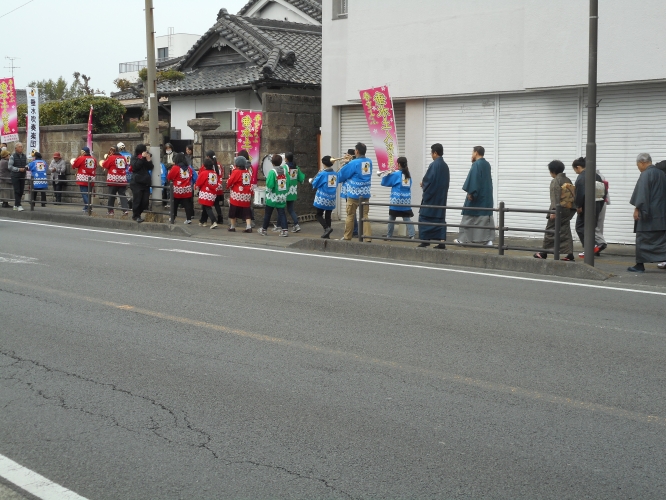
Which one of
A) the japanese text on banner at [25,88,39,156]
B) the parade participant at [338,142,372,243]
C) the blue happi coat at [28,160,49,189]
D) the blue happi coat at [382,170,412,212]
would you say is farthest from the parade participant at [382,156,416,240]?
the japanese text on banner at [25,88,39,156]

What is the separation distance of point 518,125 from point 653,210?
17.3 feet

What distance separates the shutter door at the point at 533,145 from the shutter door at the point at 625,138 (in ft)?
1.49

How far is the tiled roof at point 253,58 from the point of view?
1039 inches

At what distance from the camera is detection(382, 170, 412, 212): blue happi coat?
54.0 feet

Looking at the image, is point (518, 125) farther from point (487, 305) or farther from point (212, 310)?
point (212, 310)

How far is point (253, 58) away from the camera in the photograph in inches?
1089

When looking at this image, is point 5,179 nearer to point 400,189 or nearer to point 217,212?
point 217,212

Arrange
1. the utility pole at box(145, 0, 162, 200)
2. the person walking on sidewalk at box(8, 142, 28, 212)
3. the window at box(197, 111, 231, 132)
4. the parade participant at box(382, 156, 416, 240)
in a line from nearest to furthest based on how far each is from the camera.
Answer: the parade participant at box(382, 156, 416, 240)
the utility pole at box(145, 0, 162, 200)
the person walking on sidewalk at box(8, 142, 28, 212)
the window at box(197, 111, 231, 132)

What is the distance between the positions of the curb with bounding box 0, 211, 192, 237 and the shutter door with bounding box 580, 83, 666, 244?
9138 mm

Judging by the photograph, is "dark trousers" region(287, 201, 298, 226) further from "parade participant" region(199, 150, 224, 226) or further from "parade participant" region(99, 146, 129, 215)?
"parade participant" region(99, 146, 129, 215)

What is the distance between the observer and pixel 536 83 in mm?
16547

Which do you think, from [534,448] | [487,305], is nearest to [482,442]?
[534,448]

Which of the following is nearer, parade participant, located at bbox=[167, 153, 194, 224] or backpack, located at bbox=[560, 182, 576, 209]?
backpack, located at bbox=[560, 182, 576, 209]

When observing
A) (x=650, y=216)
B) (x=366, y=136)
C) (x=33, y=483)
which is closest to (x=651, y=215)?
(x=650, y=216)
